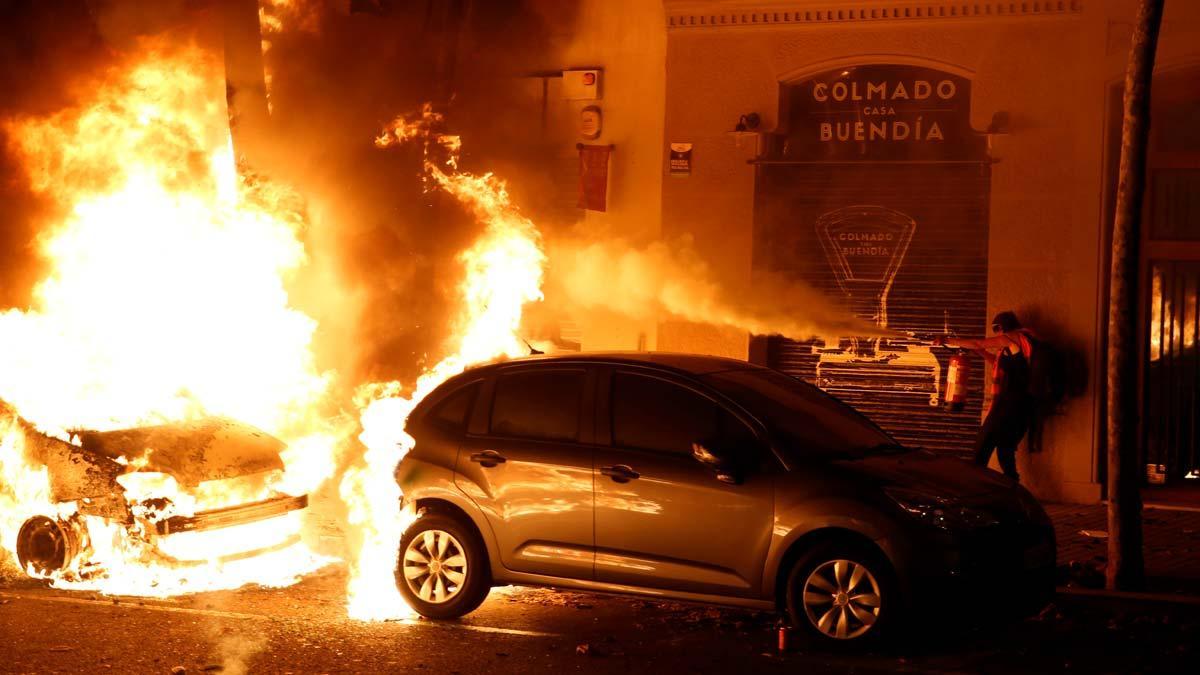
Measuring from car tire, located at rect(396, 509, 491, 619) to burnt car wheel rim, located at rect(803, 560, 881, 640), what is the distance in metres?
2.07

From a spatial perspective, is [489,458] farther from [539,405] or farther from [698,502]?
[698,502]

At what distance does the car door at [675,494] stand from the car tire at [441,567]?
86 centimetres

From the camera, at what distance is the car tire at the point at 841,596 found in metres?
7.37

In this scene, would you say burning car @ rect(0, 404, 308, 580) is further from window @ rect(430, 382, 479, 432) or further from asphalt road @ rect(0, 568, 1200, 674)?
window @ rect(430, 382, 479, 432)

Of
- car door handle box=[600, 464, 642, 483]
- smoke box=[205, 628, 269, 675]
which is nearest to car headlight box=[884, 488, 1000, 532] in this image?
car door handle box=[600, 464, 642, 483]

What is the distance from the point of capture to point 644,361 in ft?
27.6

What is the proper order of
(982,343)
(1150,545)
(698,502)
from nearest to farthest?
1. (698,502)
2. (1150,545)
3. (982,343)

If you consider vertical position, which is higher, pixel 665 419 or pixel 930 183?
pixel 930 183

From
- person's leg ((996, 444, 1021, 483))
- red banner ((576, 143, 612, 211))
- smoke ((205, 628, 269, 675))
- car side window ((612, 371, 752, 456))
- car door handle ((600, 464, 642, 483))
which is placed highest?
red banner ((576, 143, 612, 211))

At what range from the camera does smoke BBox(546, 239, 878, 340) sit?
48.0 feet

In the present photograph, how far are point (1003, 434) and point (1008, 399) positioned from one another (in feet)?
1.10

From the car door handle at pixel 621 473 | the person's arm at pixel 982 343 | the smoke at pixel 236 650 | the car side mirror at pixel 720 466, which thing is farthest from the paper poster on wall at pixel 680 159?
the smoke at pixel 236 650

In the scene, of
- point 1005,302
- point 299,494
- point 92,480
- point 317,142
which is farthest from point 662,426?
point 317,142

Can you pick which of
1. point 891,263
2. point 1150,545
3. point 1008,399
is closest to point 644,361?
point 1150,545
